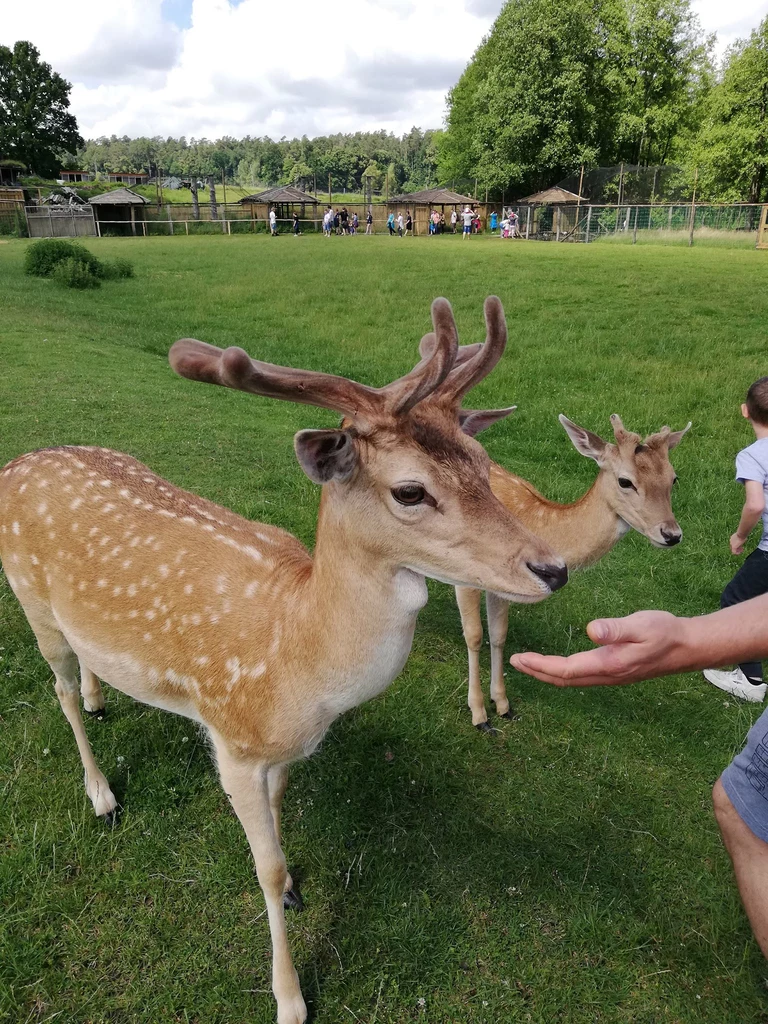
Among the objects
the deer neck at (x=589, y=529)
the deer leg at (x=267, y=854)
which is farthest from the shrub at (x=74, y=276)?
the deer leg at (x=267, y=854)

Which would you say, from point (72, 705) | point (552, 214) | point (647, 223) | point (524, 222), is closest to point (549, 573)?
point (72, 705)

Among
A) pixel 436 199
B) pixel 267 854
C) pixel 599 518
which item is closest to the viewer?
pixel 267 854

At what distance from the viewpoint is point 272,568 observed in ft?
8.85

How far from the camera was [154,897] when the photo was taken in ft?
9.36

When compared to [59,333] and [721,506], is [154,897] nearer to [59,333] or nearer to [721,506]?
[721,506]

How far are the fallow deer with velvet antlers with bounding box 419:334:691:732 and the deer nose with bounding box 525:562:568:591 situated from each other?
2097mm

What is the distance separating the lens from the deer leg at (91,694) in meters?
3.69

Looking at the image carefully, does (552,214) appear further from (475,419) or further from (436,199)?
(475,419)

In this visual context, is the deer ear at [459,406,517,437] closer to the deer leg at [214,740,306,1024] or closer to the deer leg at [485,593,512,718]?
the deer leg at [214,740,306,1024]

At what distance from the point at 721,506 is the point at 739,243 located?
30.2m

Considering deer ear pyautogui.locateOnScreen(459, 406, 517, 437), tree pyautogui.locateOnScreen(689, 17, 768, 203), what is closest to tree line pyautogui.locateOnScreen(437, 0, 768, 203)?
tree pyautogui.locateOnScreen(689, 17, 768, 203)

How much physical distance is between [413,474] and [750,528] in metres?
3.20

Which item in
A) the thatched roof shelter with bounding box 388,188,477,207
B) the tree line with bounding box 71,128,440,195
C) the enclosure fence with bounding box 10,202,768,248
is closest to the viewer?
the enclosure fence with bounding box 10,202,768,248

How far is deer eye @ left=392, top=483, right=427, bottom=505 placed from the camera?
200cm
